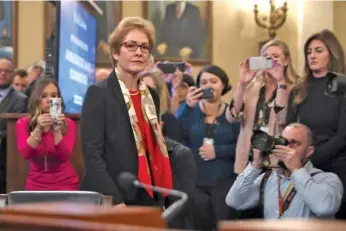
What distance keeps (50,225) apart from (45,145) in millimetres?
2837

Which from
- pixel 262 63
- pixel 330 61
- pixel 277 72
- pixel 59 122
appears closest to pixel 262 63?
pixel 262 63

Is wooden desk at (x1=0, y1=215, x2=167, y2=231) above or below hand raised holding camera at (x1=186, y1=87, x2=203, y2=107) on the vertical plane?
below

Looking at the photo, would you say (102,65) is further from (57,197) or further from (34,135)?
(57,197)

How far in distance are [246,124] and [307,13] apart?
14.6ft

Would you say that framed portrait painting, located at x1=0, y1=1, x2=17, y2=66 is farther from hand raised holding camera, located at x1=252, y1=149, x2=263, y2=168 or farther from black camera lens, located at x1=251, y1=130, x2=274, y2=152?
black camera lens, located at x1=251, y1=130, x2=274, y2=152

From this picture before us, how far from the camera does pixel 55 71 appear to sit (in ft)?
15.3

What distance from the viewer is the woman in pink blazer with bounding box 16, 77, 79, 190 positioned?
13.1 feet

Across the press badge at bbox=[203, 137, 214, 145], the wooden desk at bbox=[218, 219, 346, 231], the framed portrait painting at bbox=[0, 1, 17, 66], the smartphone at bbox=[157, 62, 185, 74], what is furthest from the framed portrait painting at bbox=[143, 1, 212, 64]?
the wooden desk at bbox=[218, 219, 346, 231]

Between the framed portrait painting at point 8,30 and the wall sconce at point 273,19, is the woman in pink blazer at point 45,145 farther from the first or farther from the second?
the wall sconce at point 273,19

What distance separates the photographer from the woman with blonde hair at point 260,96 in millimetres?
4180

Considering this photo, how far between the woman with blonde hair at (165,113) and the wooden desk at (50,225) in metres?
2.89

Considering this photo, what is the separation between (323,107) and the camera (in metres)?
3.87

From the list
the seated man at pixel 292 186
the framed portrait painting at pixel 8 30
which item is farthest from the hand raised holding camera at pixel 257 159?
the framed portrait painting at pixel 8 30

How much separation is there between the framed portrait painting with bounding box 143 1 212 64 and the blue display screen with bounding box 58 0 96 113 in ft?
9.36
